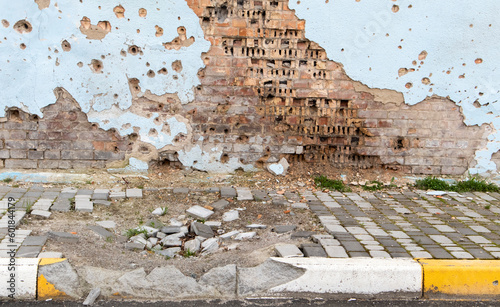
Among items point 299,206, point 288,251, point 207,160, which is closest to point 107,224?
point 207,160

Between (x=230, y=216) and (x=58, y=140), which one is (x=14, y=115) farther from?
(x=230, y=216)

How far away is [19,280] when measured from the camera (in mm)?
3117

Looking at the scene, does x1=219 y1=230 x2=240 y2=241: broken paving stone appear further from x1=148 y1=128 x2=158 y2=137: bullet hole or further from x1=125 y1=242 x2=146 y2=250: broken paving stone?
x1=148 y1=128 x2=158 y2=137: bullet hole

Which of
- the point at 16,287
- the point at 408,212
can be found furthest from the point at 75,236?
the point at 408,212

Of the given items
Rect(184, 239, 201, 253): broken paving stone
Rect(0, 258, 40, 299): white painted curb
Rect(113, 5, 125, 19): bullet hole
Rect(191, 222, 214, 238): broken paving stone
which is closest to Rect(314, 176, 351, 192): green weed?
Rect(191, 222, 214, 238): broken paving stone

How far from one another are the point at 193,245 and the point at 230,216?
753mm

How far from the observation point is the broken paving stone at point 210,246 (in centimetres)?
389

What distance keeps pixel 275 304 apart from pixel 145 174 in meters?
3.01

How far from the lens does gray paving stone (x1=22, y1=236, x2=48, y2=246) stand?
3597 mm

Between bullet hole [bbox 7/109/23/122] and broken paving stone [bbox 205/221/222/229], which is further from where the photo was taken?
bullet hole [bbox 7/109/23/122]

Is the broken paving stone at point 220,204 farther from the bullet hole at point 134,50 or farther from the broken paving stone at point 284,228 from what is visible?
the bullet hole at point 134,50

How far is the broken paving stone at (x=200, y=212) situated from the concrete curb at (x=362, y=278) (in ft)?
4.48

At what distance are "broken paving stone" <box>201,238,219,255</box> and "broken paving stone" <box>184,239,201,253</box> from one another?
0.05 metres

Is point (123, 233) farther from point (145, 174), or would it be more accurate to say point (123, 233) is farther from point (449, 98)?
point (449, 98)
